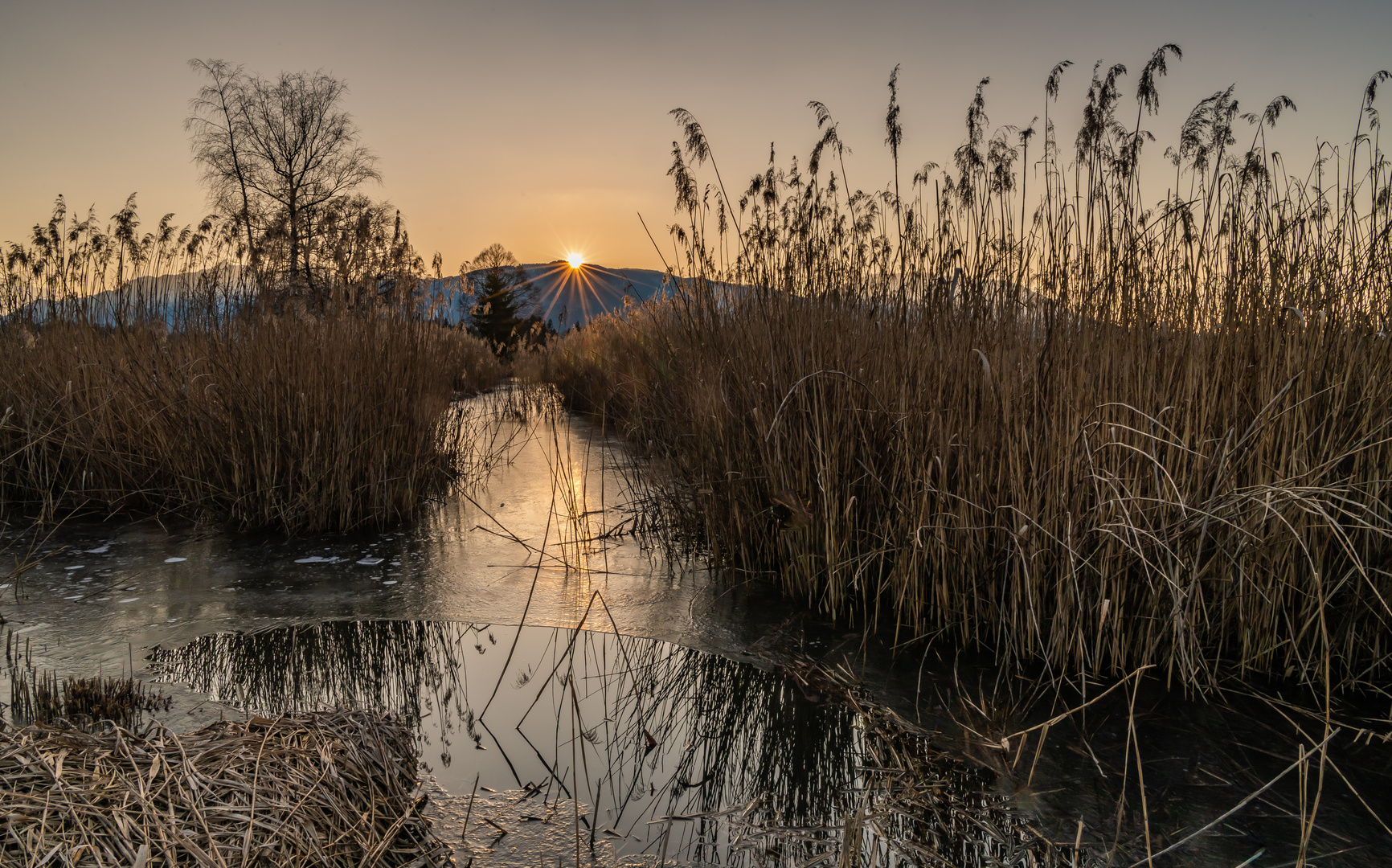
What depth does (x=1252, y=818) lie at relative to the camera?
5.87 ft

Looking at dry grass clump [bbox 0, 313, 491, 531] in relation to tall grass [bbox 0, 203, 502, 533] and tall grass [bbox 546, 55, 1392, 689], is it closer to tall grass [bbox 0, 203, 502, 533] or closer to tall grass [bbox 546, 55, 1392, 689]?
tall grass [bbox 0, 203, 502, 533]

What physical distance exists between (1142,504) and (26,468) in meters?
6.58

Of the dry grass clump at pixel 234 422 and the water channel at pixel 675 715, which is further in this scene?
the dry grass clump at pixel 234 422

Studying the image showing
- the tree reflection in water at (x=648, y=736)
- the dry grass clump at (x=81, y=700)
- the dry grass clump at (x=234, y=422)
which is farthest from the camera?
the dry grass clump at (x=234, y=422)

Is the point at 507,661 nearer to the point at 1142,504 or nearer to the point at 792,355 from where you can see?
the point at 792,355

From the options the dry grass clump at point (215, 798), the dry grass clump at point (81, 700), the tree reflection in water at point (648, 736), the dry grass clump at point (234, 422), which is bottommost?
the tree reflection in water at point (648, 736)

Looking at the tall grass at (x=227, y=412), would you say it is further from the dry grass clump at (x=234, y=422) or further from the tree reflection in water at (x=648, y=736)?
the tree reflection in water at (x=648, y=736)

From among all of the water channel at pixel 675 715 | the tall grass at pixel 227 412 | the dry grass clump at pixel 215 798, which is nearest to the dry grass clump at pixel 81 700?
the water channel at pixel 675 715

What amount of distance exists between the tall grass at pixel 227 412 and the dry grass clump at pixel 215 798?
276 centimetres

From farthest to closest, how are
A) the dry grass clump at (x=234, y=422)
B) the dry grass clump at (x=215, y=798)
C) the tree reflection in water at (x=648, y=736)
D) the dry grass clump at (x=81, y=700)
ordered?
1. the dry grass clump at (x=234, y=422)
2. the dry grass clump at (x=81, y=700)
3. the tree reflection in water at (x=648, y=736)
4. the dry grass clump at (x=215, y=798)

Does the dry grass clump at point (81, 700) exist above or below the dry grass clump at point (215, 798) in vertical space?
below

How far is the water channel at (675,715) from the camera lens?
1.71 metres

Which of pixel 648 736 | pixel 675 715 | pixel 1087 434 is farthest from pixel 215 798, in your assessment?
pixel 1087 434

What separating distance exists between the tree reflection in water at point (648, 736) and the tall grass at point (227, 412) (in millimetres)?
1704
